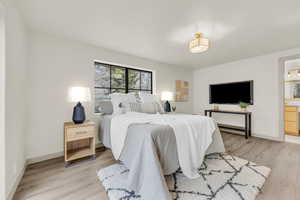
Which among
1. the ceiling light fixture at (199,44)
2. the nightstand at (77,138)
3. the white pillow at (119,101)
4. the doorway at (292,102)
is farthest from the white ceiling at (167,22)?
the doorway at (292,102)

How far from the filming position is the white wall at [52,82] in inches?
87.4

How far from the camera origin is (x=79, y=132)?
2.20 metres

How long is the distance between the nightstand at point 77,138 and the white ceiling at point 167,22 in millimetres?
1683

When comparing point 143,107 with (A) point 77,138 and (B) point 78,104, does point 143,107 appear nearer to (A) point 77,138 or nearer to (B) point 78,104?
(B) point 78,104

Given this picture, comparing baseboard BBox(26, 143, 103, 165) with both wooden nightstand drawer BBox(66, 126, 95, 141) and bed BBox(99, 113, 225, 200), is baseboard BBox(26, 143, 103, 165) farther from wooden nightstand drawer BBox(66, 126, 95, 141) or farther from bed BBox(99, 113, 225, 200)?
bed BBox(99, 113, 225, 200)

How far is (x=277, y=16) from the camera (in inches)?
73.9

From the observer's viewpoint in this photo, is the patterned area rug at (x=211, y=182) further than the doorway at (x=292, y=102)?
No

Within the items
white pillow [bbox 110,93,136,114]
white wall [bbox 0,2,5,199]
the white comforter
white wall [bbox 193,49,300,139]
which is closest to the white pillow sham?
white pillow [bbox 110,93,136,114]

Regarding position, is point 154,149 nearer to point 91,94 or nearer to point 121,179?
point 121,179

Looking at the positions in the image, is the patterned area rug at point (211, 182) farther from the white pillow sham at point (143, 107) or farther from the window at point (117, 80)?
the window at point (117, 80)

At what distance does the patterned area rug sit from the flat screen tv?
2.52 metres

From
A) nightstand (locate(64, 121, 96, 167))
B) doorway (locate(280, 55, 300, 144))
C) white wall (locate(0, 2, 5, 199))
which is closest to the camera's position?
white wall (locate(0, 2, 5, 199))

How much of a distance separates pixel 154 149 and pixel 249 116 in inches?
143

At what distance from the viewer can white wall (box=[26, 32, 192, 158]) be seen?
7.28ft
